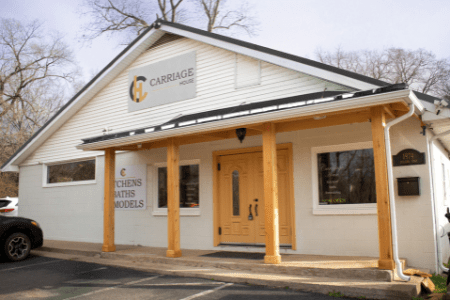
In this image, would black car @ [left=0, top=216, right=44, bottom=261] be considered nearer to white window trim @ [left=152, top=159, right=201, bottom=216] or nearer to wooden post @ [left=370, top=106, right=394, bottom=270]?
white window trim @ [left=152, top=159, right=201, bottom=216]

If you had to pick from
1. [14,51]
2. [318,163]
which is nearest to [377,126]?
[318,163]

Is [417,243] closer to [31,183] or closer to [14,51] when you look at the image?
[31,183]

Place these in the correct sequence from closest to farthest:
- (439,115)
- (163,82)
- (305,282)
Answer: (305,282) → (439,115) → (163,82)

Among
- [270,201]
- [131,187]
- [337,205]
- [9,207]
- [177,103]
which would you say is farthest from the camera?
[9,207]

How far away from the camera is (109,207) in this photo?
9453mm

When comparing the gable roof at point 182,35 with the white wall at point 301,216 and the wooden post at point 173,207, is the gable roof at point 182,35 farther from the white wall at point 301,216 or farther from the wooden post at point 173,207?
the wooden post at point 173,207

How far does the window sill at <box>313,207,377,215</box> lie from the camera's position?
24.0 ft

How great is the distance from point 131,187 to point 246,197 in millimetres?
3650

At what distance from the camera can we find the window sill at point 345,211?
7316 millimetres

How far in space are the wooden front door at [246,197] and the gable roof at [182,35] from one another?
1910mm

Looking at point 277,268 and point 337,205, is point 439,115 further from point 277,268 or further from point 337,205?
point 277,268

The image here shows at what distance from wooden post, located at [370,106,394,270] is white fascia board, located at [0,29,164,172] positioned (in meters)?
6.96

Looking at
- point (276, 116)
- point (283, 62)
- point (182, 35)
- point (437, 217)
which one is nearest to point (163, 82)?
point (182, 35)

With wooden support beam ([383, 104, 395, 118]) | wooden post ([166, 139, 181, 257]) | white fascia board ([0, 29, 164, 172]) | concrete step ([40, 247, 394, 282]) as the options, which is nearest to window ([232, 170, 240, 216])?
wooden post ([166, 139, 181, 257])
